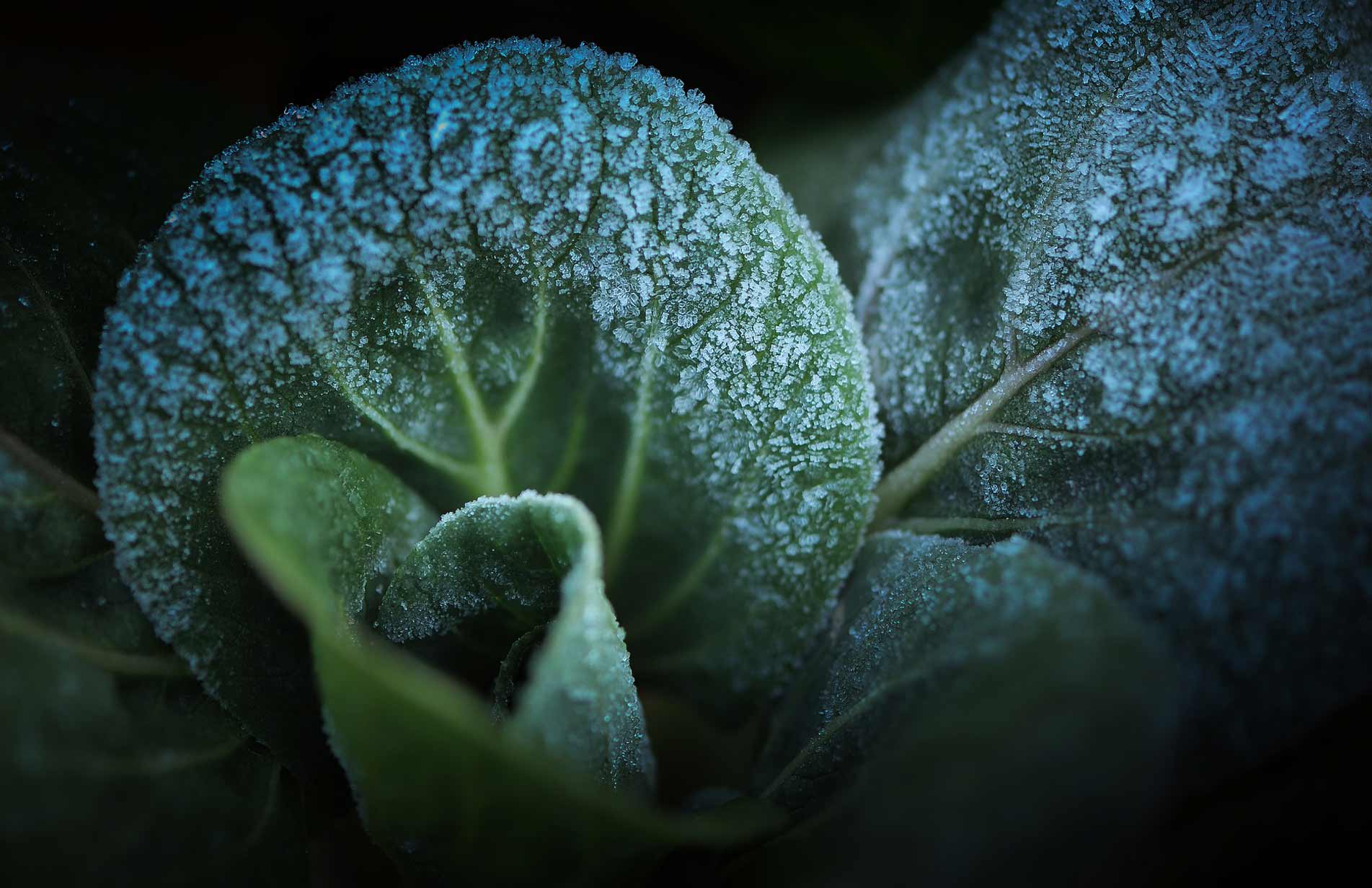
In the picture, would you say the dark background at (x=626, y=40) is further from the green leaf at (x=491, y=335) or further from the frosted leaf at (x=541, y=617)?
the frosted leaf at (x=541, y=617)

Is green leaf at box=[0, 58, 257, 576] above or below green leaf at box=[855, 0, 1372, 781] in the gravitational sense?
below

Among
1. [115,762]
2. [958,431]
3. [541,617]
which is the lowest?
[115,762]

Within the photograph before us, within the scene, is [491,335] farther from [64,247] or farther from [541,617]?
[64,247]

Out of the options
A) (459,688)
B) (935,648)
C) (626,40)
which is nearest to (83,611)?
(459,688)

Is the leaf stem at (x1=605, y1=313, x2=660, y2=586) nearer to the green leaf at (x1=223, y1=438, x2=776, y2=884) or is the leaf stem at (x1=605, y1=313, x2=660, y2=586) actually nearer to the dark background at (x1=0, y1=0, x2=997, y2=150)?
the green leaf at (x1=223, y1=438, x2=776, y2=884)

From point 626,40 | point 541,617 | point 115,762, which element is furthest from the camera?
point 626,40

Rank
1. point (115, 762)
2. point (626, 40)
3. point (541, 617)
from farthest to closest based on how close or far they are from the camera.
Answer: point (626, 40) → point (541, 617) → point (115, 762)

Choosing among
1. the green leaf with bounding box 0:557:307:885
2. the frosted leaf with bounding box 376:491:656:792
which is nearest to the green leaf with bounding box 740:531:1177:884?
the frosted leaf with bounding box 376:491:656:792

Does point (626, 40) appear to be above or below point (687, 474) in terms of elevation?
above
